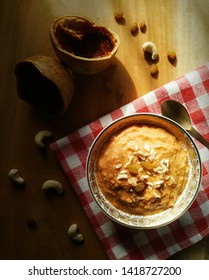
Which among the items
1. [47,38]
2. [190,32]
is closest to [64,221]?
[47,38]

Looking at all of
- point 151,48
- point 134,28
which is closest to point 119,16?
point 134,28

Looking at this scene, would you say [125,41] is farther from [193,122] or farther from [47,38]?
[193,122]

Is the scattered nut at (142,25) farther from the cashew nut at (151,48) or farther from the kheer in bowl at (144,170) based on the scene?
the kheer in bowl at (144,170)

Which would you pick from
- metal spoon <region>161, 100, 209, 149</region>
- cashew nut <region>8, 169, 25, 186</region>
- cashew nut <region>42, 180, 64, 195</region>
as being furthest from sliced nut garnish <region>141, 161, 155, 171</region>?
cashew nut <region>8, 169, 25, 186</region>

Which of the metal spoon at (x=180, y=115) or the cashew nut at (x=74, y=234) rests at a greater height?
the metal spoon at (x=180, y=115)

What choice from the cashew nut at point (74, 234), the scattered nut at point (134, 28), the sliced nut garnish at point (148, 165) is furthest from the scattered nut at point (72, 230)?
the scattered nut at point (134, 28)
